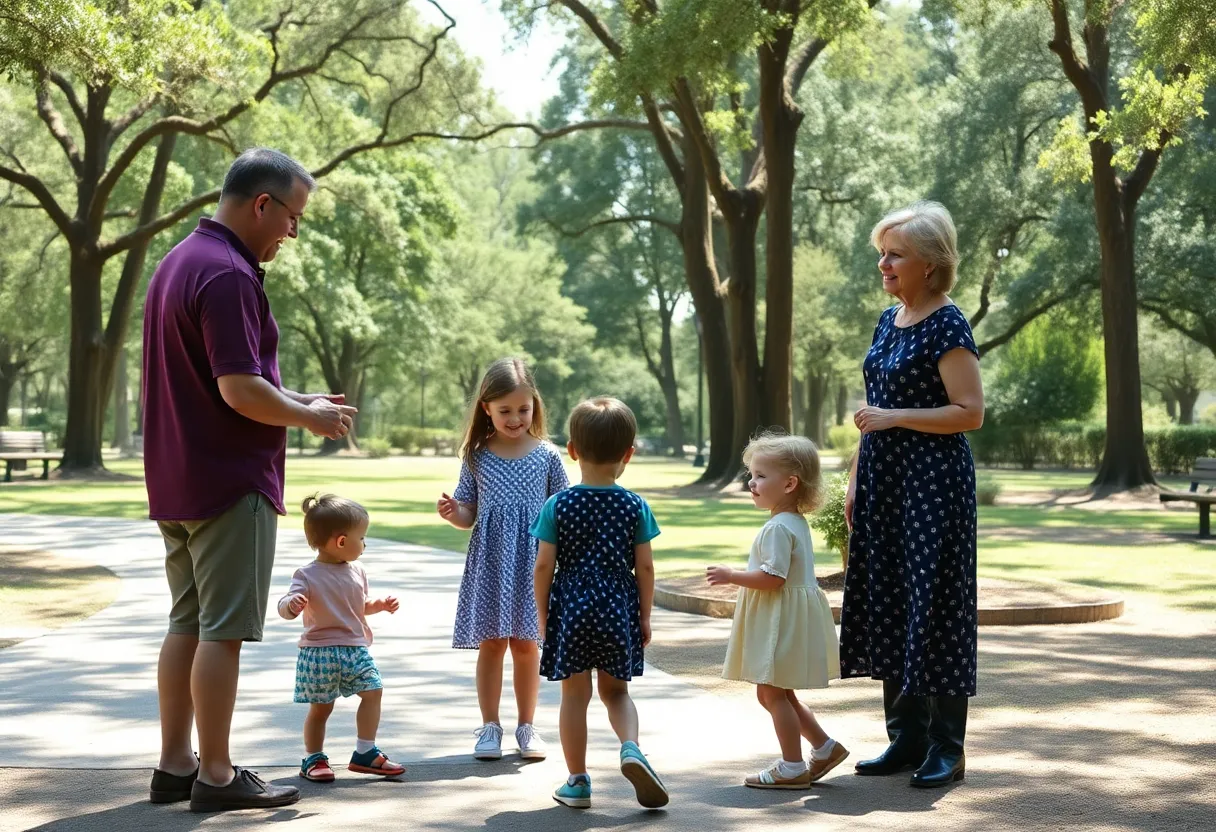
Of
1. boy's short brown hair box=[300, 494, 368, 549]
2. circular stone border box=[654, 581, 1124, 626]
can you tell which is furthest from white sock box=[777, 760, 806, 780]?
circular stone border box=[654, 581, 1124, 626]

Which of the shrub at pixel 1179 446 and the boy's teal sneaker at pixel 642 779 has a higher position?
the shrub at pixel 1179 446

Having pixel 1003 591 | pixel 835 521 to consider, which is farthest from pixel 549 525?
pixel 1003 591

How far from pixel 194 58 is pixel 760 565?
13.0 metres

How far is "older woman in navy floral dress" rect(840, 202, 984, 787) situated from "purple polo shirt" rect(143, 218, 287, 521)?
206cm

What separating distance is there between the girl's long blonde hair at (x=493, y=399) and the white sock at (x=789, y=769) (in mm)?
1613

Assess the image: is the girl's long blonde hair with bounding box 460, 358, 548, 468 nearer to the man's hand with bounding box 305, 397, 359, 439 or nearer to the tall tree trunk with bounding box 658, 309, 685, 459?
the man's hand with bounding box 305, 397, 359, 439

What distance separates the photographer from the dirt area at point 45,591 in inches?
357

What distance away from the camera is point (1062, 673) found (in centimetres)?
759

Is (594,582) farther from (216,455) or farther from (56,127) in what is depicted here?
(56,127)

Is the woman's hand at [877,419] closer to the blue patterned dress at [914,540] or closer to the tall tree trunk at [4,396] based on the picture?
the blue patterned dress at [914,540]

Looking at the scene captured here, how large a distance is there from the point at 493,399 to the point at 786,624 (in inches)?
55.5

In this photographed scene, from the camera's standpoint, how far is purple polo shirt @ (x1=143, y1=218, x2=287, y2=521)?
4.59 meters

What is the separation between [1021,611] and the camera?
956 cm

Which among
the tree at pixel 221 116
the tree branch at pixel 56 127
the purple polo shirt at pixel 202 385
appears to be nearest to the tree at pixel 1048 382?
the tree at pixel 221 116
